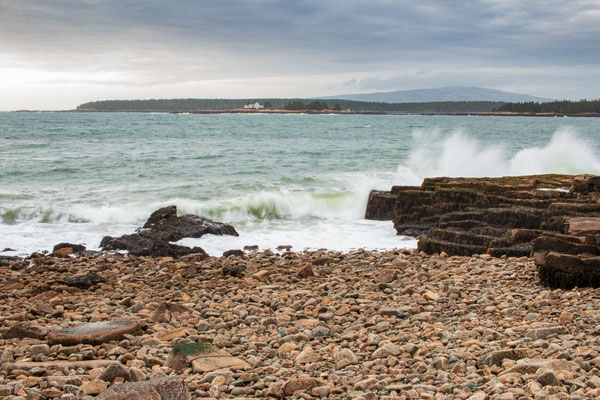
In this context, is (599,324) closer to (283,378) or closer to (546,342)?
(546,342)

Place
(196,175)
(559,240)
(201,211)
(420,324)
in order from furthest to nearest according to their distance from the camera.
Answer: (196,175) < (201,211) < (559,240) < (420,324)

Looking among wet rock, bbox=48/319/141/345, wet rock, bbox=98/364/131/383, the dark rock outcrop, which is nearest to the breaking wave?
the dark rock outcrop

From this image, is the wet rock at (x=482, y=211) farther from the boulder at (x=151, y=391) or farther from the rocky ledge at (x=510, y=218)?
the boulder at (x=151, y=391)

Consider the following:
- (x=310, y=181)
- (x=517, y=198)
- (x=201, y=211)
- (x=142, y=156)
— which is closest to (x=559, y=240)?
(x=517, y=198)

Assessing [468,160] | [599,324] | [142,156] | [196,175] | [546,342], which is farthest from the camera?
[142,156]

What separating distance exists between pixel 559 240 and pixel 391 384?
4.36 meters

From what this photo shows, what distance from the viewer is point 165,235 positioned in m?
11.5

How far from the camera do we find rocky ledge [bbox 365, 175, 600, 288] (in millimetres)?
6716

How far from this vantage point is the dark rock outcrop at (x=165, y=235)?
10356 mm

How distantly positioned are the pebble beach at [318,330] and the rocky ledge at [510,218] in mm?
380

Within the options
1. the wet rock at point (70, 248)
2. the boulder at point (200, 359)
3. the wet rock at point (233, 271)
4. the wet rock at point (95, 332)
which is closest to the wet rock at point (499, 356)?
the boulder at point (200, 359)

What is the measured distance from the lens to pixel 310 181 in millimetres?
20906

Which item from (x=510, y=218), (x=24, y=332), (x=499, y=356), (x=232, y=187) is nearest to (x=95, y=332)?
(x=24, y=332)

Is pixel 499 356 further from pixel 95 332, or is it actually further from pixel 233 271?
pixel 233 271
